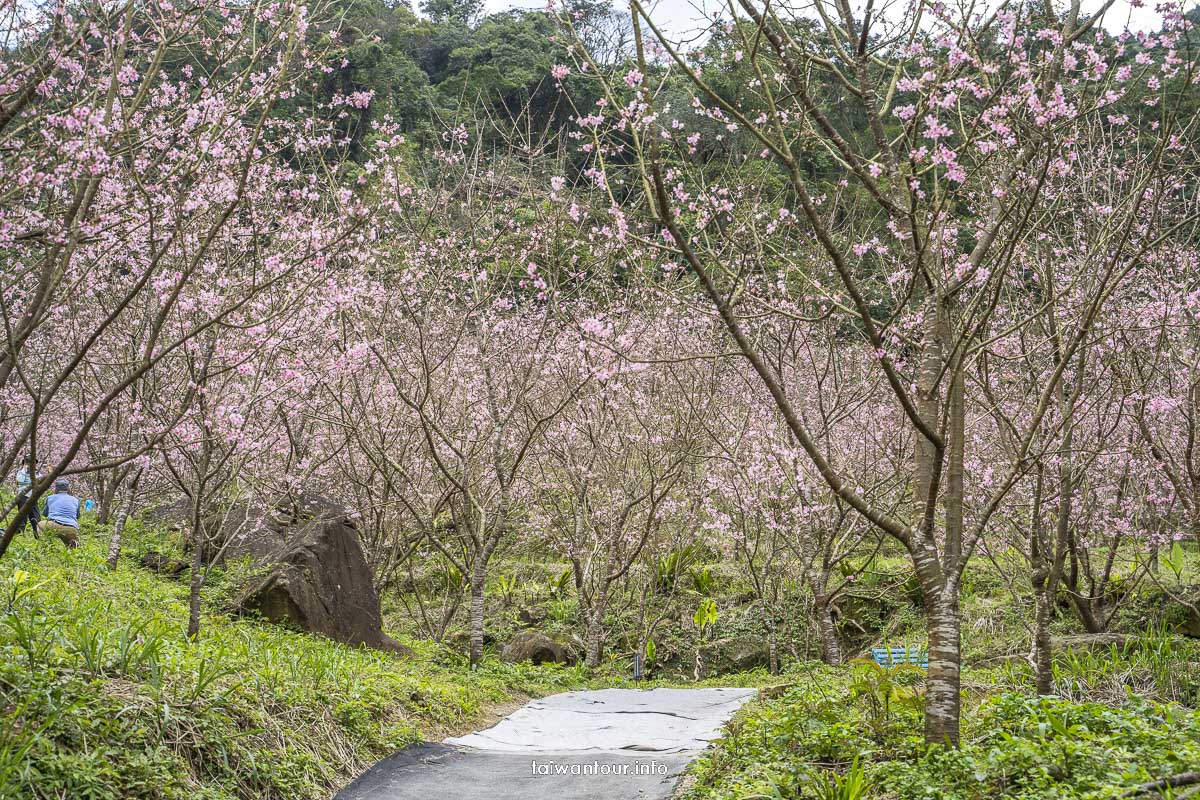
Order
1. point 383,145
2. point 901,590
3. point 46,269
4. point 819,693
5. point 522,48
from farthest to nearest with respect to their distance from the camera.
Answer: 1. point 522,48
2. point 901,590
3. point 383,145
4. point 819,693
5. point 46,269

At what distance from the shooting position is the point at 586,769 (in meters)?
5.64

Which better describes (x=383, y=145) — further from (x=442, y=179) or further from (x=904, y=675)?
(x=904, y=675)

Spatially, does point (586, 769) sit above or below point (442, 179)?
below

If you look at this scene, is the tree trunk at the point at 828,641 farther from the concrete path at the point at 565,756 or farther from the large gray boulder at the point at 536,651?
the large gray boulder at the point at 536,651

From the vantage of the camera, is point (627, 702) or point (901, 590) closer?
point (627, 702)

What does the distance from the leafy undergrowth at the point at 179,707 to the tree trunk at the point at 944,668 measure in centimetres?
335

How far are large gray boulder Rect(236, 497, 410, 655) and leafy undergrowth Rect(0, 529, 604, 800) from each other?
1.20m

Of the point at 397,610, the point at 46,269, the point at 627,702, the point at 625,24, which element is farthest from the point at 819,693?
the point at 397,610

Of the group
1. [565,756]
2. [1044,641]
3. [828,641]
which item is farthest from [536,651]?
[1044,641]

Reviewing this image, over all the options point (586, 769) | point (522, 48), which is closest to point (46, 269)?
point (586, 769)

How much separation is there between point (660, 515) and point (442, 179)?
5.38m

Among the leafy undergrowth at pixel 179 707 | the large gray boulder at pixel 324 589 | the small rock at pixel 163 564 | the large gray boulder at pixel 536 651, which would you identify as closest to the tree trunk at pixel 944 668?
the leafy undergrowth at pixel 179 707

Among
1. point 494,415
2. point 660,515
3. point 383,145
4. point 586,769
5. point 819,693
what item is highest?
point 383,145

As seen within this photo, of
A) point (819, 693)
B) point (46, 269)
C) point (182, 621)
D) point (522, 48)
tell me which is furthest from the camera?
point (522, 48)
